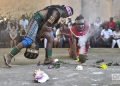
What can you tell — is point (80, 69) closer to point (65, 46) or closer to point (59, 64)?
point (59, 64)

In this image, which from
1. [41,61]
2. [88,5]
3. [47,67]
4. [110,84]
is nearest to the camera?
[110,84]

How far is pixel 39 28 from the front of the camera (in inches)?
418

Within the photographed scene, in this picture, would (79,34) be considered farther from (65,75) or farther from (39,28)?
(65,75)

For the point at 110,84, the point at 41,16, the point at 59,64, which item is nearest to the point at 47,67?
the point at 59,64

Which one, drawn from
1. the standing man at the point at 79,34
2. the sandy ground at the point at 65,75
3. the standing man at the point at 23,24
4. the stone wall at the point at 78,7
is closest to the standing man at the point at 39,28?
the sandy ground at the point at 65,75

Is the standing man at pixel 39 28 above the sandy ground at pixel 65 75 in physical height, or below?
above

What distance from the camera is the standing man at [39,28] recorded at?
10.3m

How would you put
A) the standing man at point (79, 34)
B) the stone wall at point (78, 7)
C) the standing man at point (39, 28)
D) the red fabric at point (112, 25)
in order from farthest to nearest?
the stone wall at point (78, 7), the red fabric at point (112, 25), the standing man at point (79, 34), the standing man at point (39, 28)

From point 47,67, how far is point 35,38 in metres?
0.67

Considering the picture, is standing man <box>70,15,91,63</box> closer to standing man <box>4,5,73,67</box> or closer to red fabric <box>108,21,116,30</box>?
standing man <box>4,5,73,67</box>

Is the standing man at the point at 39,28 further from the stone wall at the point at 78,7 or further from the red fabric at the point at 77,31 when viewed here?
the stone wall at the point at 78,7

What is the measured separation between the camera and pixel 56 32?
16.5 metres

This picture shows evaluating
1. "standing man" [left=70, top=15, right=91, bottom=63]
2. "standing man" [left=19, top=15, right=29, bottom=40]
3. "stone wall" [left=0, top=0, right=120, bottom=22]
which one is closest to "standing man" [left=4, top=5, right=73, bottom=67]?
"standing man" [left=70, top=15, right=91, bottom=63]

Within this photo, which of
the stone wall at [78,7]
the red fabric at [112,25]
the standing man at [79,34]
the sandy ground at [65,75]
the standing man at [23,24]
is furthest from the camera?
the stone wall at [78,7]
